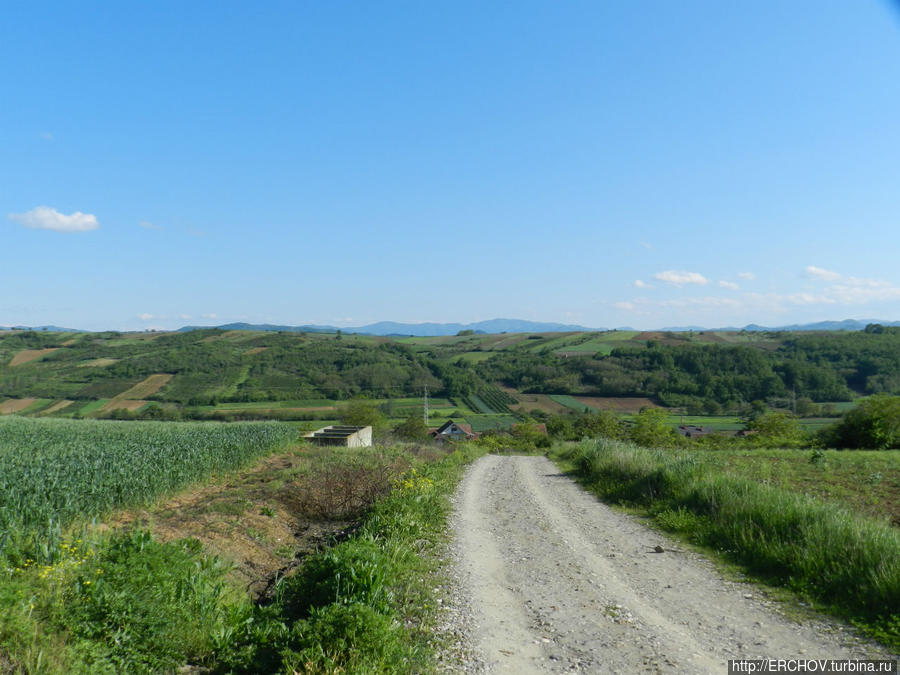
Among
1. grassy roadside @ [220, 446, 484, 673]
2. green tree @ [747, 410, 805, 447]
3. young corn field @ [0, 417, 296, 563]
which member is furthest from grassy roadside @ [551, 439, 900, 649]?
green tree @ [747, 410, 805, 447]

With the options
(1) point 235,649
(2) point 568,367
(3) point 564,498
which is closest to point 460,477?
(3) point 564,498

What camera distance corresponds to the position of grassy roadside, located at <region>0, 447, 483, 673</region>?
484 centimetres

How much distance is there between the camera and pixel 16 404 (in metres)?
76.2

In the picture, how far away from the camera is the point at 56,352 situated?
114 meters

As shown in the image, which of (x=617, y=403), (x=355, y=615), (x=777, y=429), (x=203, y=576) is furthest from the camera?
(x=617, y=403)

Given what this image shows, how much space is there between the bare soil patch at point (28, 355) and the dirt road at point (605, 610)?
123 meters

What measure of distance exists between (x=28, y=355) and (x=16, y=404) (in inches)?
1656

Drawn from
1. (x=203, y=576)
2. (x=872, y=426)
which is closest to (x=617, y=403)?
(x=872, y=426)

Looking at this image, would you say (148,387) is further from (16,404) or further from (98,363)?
(98,363)

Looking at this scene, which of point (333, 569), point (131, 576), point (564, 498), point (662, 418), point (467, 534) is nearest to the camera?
point (131, 576)

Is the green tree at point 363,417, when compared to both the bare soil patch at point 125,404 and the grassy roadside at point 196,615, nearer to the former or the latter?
the bare soil patch at point 125,404

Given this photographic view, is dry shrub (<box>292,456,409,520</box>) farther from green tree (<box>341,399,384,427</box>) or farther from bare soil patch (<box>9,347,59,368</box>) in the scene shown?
bare soil patch (<box>9,347,59,368</box>)

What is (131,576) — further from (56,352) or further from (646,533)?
(56,352)

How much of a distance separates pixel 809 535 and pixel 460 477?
1358 centimetres
